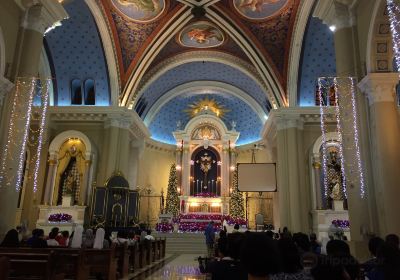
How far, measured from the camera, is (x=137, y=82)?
661 inches

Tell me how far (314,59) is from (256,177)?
18.5 feet

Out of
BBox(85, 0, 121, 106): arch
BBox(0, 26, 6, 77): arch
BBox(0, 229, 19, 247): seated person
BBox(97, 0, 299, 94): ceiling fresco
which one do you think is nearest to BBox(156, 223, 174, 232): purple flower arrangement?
BBox(85, 0, 121, 106): arch

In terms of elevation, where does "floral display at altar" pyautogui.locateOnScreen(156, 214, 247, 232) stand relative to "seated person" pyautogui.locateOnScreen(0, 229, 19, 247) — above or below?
above

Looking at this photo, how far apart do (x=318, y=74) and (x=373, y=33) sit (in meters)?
8.01

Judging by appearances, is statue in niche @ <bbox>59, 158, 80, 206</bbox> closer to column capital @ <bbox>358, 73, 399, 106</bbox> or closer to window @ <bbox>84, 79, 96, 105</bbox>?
window @ <bbox>84, 79, 96, 105</bbox>

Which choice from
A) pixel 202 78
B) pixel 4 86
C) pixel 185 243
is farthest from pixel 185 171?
pixel 4 86

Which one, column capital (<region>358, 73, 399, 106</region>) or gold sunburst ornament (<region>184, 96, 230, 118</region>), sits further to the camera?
gold sunburst ornament (<region>184, 96, 230, 118</region>)

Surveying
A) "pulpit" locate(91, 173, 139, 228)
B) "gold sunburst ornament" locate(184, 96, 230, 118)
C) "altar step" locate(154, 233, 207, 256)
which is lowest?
"altar step" locate(154, 233, 207, 256)

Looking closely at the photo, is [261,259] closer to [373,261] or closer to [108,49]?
[373,261]

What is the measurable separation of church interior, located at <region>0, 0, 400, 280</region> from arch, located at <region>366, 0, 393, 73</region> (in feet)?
0.13

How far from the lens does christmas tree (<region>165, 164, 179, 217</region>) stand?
67.6ft

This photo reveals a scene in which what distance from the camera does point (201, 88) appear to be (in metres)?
22.1

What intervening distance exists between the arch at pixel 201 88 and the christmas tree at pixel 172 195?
11.6 feet

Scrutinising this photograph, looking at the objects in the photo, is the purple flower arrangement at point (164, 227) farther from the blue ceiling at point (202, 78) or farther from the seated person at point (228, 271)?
the seated person at point (228, 271)
